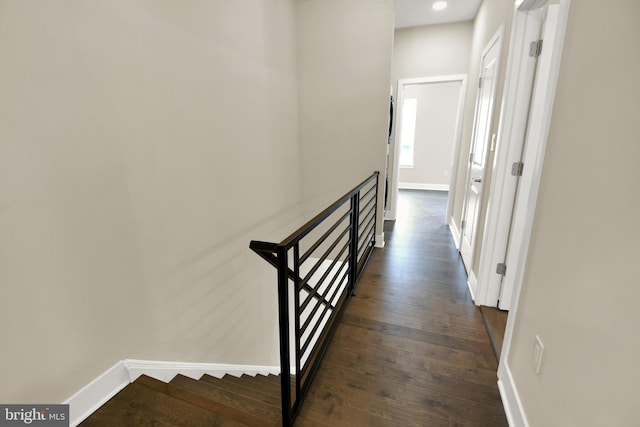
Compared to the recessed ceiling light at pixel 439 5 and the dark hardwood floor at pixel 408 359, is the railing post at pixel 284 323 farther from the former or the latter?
the recessed ceiling light at pixel 439 5

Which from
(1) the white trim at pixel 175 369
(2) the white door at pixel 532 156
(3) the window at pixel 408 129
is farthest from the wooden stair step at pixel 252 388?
(3) the window at pixel 408 129

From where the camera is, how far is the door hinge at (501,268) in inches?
85.7

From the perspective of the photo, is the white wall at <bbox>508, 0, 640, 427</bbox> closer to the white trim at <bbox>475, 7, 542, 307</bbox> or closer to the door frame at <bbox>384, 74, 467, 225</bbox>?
the white trim at <bbox>475, 7, 542, 307</bbox>

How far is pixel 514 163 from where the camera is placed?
1.99 metres

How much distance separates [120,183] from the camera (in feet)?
4.71

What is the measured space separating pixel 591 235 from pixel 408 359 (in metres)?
1.25

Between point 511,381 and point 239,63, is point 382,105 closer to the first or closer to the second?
point 239,63

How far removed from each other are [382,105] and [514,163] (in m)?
1.58

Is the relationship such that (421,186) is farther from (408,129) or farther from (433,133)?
(408,129)

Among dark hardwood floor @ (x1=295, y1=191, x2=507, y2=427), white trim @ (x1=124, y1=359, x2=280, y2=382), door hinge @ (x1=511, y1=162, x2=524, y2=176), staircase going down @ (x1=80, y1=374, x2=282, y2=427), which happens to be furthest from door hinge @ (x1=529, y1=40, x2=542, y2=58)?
white trim @ (x1=124, y1=359, x2=280, y2=382)

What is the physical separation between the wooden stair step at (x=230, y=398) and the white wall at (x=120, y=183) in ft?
0.64

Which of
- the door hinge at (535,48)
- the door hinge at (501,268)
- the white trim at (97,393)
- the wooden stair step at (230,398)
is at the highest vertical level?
the door hinge at (535,48)

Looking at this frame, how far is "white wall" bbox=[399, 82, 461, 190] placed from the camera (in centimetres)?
673

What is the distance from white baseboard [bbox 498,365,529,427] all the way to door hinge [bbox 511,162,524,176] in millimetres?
1246
